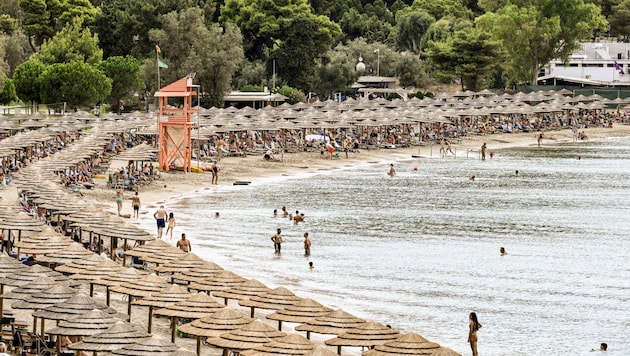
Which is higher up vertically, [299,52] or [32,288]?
[299,52]

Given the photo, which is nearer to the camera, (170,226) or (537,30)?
(170,226)

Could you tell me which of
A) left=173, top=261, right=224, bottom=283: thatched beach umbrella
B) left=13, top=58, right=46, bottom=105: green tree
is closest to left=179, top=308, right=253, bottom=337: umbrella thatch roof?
left=173, top=261, right=224, bottom=283: thatched beach umbrella

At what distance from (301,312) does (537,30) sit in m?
96.6

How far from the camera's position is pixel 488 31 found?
400ft

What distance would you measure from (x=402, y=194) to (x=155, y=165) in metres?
15.1

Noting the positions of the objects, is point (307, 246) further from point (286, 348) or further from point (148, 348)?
point (148, 348)

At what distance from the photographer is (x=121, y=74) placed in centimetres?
9975

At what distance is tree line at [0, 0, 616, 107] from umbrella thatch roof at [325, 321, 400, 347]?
68444 millimetres

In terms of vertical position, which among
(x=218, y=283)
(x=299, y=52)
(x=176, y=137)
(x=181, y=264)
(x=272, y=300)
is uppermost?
(x=299, y=52)

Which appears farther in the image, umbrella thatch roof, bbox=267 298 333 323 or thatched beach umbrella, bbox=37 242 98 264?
thatched beach umbrella, bbox=37 242 98 264

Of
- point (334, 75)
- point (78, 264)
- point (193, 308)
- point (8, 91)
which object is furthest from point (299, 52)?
point (193, 308)

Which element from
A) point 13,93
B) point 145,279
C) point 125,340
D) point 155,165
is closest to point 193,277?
point 145,279

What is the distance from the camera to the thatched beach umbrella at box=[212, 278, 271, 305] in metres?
30.4

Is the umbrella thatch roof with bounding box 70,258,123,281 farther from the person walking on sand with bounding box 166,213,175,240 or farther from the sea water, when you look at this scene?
the person walking on sand with bounding box 166,213,175,240
